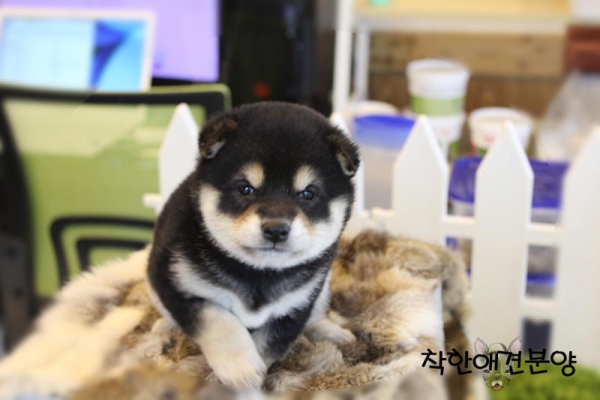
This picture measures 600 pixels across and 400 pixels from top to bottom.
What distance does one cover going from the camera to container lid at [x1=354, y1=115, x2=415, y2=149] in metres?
0.73

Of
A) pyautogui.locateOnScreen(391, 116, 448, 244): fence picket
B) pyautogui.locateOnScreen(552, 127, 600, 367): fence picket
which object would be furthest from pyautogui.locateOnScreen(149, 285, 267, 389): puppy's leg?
pyautogui.locateOnScreen(552, 127, 600, 367): fence picket

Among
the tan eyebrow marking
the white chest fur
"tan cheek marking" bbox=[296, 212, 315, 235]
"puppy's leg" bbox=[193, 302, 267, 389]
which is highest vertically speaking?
the tan eyebrow marking

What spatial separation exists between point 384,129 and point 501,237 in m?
0.22

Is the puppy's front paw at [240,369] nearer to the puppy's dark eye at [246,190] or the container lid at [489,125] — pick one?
the puppy's dark eye at [246,190]

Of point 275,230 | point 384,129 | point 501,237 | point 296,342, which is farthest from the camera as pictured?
point 501,237

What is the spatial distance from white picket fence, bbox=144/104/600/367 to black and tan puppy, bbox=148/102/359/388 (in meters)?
0.16

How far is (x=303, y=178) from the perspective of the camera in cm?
57

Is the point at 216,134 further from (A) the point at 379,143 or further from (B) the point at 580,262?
(B) the point at 580,262

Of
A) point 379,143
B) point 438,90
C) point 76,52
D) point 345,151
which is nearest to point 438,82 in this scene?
point 438,90

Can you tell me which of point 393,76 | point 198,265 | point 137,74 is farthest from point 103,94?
point 393,76

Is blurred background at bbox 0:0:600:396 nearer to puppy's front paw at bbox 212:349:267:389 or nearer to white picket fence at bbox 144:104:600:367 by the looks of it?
white picket fence at bbox 144:104:600:367

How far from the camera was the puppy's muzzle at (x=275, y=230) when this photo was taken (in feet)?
1.79

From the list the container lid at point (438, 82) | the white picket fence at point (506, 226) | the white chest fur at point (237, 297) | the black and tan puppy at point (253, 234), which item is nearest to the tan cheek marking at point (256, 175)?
the black and tan puppy at point (253, 234)

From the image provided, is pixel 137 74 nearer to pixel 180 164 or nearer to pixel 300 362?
pixel 180 164
